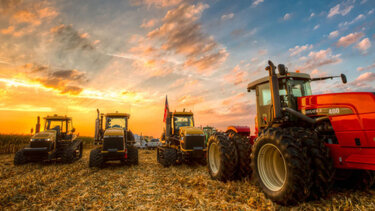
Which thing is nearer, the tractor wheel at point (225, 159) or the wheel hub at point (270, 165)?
the wheel hub at point (270, 165)

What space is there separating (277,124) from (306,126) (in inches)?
25.4

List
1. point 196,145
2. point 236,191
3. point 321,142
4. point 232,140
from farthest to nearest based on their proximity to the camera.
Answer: point 196,145
point 232,140
point 236,191
point 321,142

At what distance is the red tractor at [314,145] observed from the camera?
3.63 m

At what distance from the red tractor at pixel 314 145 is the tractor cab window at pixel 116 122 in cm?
940

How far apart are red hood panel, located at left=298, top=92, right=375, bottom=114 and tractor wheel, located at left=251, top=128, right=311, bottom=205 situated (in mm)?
1088

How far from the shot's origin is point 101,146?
11.0m

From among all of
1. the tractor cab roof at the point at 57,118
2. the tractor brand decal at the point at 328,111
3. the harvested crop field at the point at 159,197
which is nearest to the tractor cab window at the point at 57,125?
Answer: the tractor cab roof at the point at 57,118

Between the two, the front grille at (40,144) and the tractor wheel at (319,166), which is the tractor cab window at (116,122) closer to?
the front grille at (40,144)

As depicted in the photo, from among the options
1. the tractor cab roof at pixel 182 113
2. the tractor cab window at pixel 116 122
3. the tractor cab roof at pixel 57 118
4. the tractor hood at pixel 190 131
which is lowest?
the tractor hood at pixel 190 131

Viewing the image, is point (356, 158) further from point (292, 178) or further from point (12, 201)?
point (12, 201)

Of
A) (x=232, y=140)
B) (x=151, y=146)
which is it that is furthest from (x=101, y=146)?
(x=151, y=146)

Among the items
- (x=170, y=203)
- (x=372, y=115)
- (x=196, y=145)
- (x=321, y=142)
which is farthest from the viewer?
(x=196, y=145)

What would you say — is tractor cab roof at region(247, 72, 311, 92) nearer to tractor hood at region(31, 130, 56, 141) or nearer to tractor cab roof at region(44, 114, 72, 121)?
tractor hood at region(31, 130, 56, 141)

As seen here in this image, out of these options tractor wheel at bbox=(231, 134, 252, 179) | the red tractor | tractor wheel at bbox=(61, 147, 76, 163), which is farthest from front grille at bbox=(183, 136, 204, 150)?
tractor wheel at bbox=(61, 147, 76, 163)
